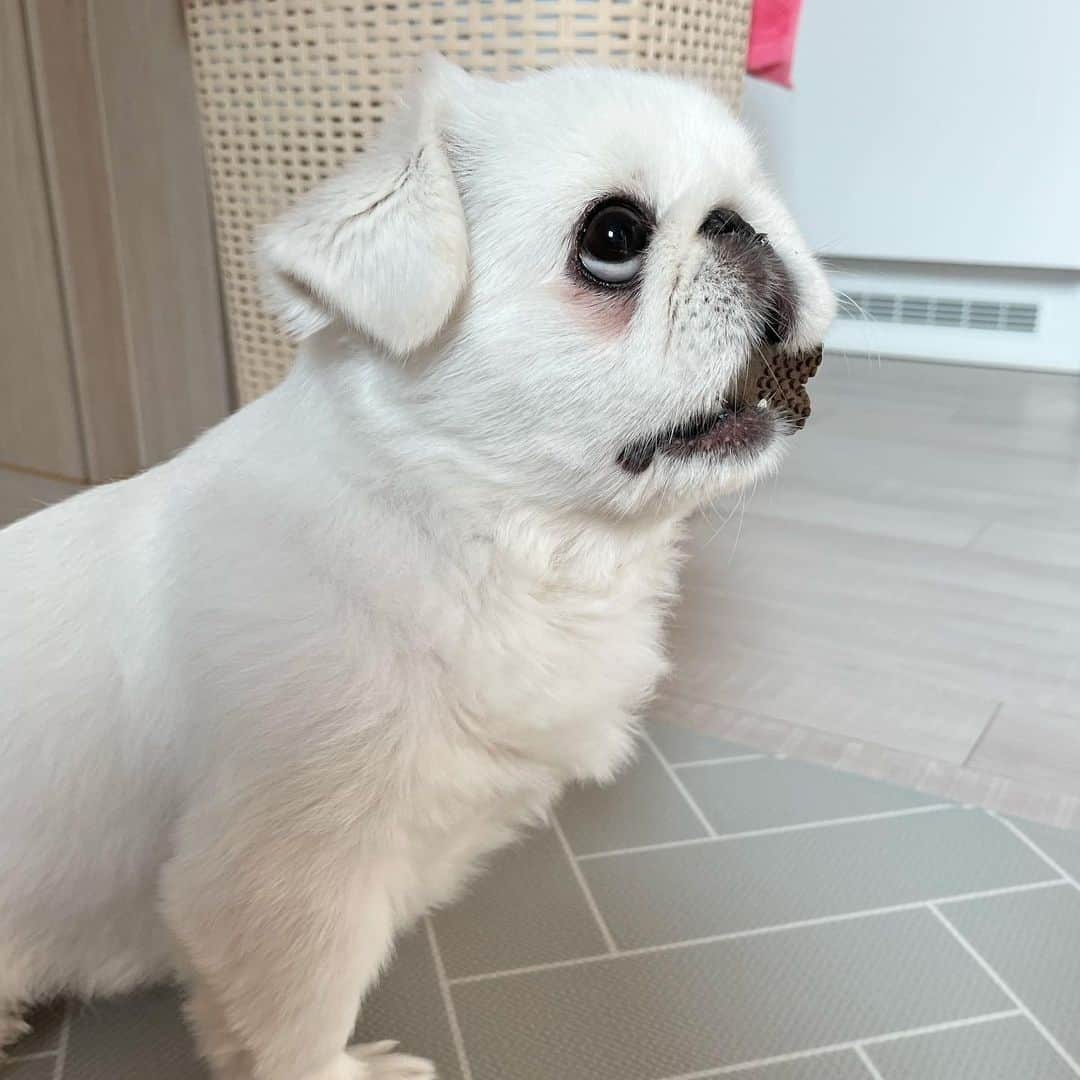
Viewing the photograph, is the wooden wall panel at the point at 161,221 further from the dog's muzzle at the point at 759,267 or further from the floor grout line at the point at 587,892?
the dog's muzzle at the point at 759,267

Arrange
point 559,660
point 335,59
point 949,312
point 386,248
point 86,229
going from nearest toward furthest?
point 386,248 → point 559,660 → point 335,59 → point 86,229 → point 949,312

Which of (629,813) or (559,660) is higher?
(559,660)

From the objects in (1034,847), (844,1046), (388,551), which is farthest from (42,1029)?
(1034,847)

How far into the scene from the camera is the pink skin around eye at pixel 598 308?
64 cm

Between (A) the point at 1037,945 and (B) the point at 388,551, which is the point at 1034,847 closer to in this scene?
(A) the point at 1037,945

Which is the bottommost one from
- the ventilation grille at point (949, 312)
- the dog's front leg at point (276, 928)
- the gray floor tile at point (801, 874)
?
the ventilation grille at point (949, 312)

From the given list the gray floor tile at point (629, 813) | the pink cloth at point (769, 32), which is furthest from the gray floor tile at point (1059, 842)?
the pink cloth at point (769, 32)

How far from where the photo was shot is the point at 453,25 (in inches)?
47.4

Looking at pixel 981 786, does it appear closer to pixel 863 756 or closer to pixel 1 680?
pixel 863 756

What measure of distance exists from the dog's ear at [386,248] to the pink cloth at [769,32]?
41.9 inches

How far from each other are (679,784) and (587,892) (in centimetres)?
20

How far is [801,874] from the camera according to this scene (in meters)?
0.99

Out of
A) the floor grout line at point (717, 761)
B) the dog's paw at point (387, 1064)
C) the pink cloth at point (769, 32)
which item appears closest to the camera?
the dog's paw at point (387, 1064)

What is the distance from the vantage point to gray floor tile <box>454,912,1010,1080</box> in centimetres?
80
